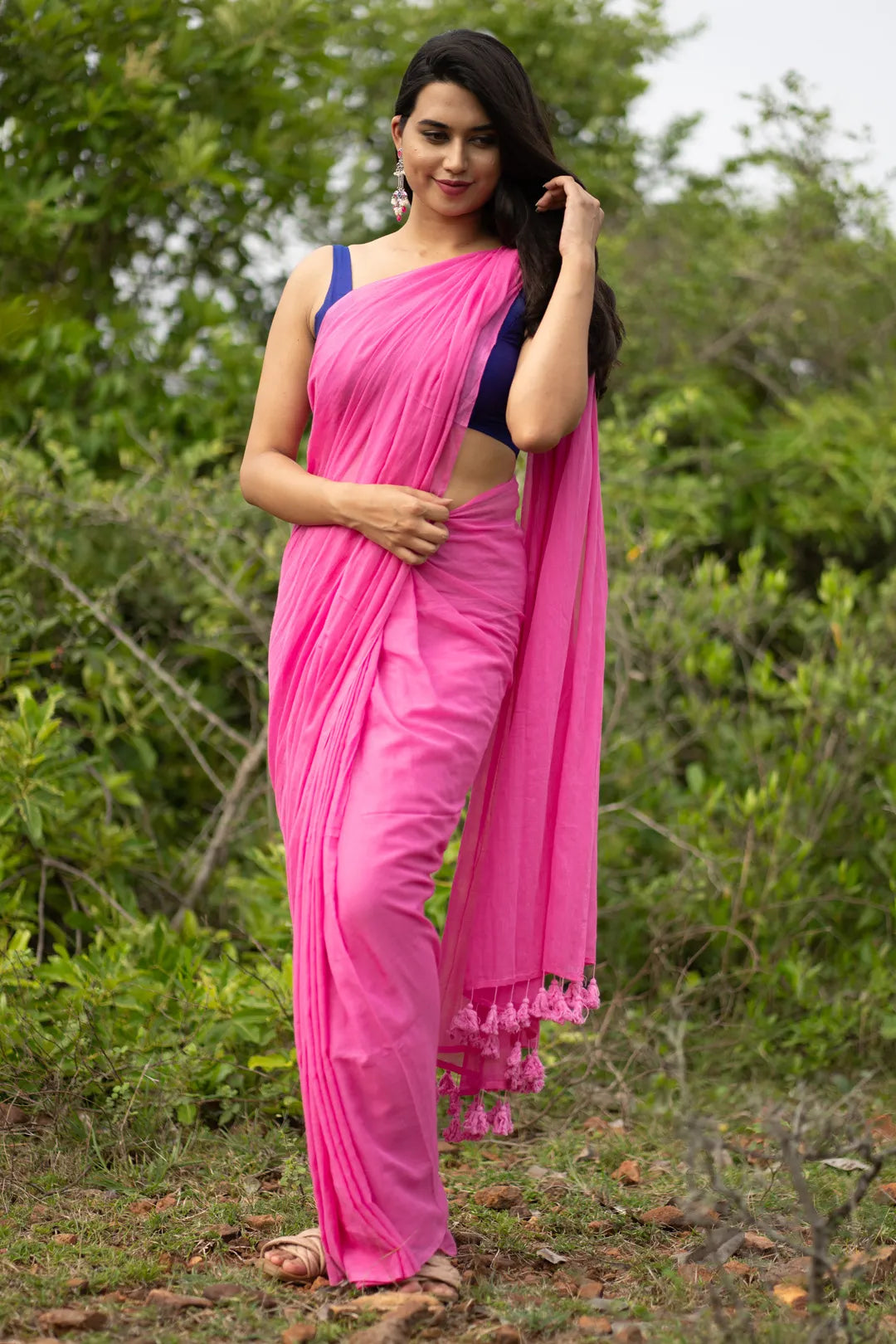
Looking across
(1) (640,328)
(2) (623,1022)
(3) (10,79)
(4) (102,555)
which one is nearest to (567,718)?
(2) (623,1022)

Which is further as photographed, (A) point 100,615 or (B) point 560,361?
(A) point 100,615

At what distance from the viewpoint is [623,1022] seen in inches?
156

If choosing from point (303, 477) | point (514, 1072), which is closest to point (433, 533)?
point (303, 477)

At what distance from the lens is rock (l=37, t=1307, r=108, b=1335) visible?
7.32ft

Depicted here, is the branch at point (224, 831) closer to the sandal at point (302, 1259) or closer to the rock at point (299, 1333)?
the sandal at point (302, 1259)

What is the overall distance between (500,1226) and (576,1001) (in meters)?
0.49

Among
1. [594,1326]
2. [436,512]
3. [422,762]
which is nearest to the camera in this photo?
[594,1326]

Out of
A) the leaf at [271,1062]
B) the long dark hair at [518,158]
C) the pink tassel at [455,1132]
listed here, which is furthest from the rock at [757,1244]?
the long dark hair at [518,158]

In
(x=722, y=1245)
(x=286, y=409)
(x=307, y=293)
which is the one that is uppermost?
(x=307, y=293)

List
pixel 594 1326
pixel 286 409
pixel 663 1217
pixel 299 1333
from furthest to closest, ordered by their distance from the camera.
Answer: pixel 663 1217
pixel 286 409
pixel 594 1326
pixel 299 1333

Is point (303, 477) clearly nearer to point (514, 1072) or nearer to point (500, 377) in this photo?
point (500, 377)

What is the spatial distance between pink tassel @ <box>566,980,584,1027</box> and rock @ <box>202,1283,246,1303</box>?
2.42 ft

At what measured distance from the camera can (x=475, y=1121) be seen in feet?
9.02

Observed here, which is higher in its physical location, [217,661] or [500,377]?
[500,377]
